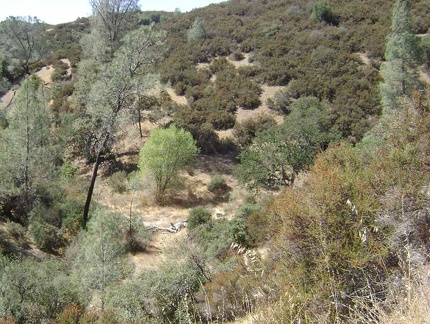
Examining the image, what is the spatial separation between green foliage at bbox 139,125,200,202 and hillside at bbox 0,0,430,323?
101 millimetres

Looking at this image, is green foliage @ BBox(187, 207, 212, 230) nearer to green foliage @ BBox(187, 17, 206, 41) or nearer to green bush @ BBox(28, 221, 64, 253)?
green bush @ BBox(28, 221, 64, 253)

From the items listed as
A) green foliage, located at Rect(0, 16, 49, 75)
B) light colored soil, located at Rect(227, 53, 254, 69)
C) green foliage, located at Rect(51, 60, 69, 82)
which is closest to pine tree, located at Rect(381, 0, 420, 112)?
light colored soil, located at Rect(227, 53, 254, 69)

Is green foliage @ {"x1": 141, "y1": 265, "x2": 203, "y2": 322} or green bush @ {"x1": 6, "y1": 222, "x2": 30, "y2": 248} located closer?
green foliage @ {"x1": 141, "y1": 265, "x2": 203, "y2": 322}

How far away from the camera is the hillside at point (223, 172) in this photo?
6133 millimetres

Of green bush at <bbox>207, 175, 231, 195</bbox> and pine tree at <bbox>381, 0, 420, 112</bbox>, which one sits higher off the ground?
pine tree at <bbox>381, 0, 420, 112</bbox>

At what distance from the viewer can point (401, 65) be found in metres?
17.9

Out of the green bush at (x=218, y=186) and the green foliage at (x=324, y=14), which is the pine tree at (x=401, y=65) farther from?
the green foliage at (x=324, y=14)

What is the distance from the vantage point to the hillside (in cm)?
613

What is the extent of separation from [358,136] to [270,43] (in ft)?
50.0

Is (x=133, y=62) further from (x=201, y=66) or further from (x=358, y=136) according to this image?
(x=201, y=66)

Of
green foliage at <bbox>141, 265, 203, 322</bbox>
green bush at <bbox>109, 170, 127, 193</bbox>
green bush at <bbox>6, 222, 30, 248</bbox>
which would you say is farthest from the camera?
green bush at <bbox>109, 170, 127, 193</bbox>

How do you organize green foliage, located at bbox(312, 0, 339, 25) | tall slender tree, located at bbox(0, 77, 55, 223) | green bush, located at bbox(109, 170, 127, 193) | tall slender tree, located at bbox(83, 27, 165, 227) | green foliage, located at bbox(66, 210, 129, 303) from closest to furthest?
green foliage, located at bbox(66, 210, 129, 303) < tall slender tree, located at bbox(0, 77, 55, 223) < tall slender tree, located at bbox(83, 27, 165, 227) < green bush, located at bbox(109, 170, 127, 193) < green foliage, located at bbox(312, 0, 339, 25)

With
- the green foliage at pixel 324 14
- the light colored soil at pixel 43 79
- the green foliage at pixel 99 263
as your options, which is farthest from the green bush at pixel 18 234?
the green foliage at pixel 324 14

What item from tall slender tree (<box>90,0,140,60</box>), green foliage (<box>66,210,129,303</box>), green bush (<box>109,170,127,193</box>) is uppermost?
tall slender tree (<box>90,0,140,60</box>)
